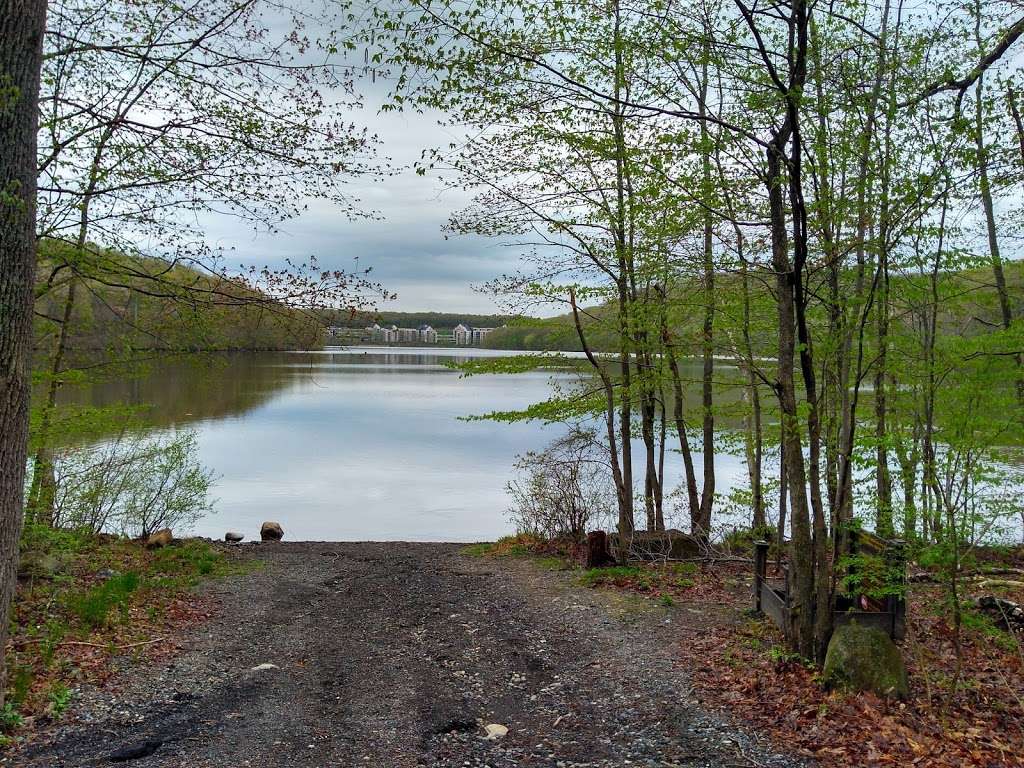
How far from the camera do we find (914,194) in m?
4.99

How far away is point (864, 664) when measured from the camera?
4941 mm

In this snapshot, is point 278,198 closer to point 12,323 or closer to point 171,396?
point 12,323

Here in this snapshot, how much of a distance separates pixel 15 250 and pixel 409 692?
158 inches

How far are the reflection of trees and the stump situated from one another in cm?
478

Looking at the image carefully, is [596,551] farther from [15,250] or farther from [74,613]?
[15,250]

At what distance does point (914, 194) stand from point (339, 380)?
6022cm

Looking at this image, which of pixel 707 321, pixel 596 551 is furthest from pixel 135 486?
pixel 707 321

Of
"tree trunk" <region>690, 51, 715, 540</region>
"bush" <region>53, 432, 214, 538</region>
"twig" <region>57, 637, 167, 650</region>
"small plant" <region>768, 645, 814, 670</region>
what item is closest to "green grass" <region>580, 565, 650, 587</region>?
"tree trunk" <region>690, 51, 715, 540</region>

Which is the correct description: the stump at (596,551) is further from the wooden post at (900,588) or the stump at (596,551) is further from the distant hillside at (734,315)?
the wooden post at (900,588)

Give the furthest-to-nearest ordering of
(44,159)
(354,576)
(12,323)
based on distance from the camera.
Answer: (354,576), (44,159), (12,323)

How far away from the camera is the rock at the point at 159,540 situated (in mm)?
10859

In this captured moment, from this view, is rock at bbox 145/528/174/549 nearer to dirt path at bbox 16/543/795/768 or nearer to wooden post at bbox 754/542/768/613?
dirt path at bbox 16/543/795/768

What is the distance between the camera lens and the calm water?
16.5 m

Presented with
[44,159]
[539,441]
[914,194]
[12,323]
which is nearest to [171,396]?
[539,441]
